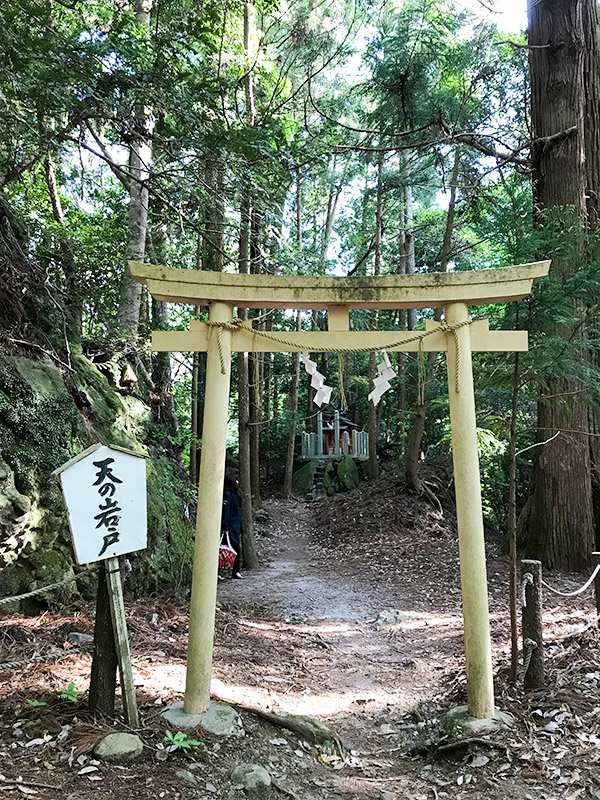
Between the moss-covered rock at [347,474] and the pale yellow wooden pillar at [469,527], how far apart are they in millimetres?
13945

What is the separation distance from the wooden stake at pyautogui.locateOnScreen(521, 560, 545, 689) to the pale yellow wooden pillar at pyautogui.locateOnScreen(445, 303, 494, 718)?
0.36 meters

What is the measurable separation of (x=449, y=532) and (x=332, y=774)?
25.9 feet

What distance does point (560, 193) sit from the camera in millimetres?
7062

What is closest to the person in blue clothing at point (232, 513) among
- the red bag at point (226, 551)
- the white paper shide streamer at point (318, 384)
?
the red bag at point (226, 551)

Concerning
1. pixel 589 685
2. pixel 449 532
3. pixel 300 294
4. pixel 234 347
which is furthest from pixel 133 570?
pixel 449 532

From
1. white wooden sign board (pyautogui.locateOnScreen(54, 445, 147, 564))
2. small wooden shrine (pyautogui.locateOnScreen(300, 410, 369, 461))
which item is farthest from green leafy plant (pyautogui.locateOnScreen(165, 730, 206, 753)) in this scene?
small wooden shrine (pyautogui.locateOnScreen(300, 410, 369, 461))

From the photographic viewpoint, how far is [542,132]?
292 inches

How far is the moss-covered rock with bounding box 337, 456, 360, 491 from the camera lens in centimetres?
1759

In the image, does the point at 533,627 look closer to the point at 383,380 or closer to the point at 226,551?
the point at 383,380

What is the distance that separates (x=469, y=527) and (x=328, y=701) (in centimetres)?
199

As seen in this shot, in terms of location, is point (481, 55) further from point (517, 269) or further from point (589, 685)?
point (589, 685)

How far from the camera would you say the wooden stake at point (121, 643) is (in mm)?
3041

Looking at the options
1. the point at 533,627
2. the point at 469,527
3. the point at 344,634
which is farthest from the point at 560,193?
the point at 344,634

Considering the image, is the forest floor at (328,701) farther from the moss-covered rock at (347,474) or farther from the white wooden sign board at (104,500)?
the moss-covered rock at (347,474)
